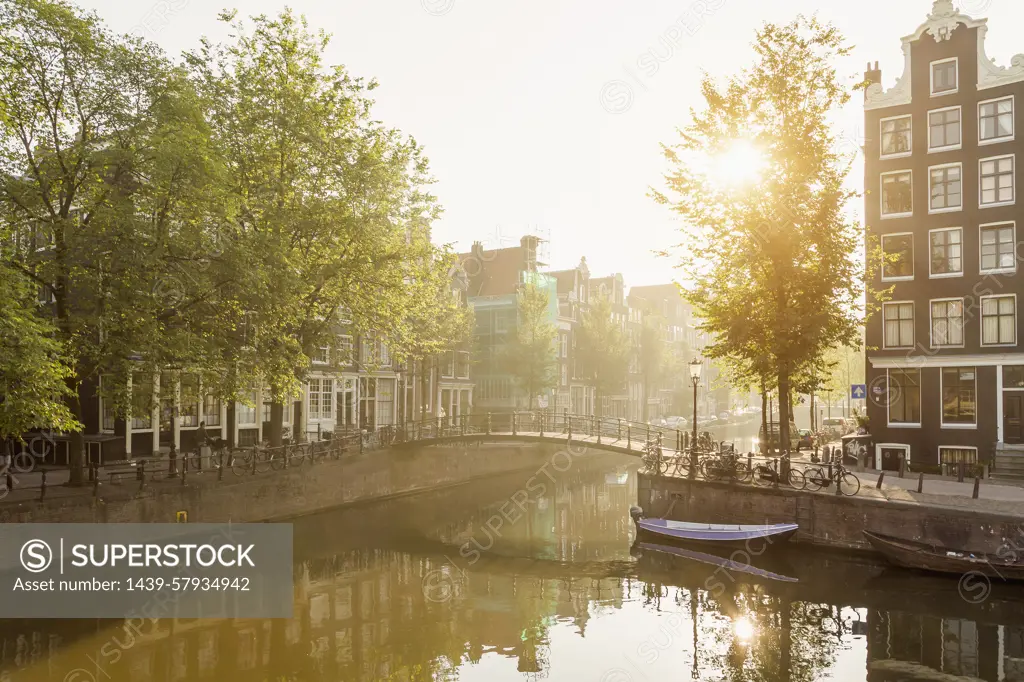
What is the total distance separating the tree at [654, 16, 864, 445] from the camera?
26.7m

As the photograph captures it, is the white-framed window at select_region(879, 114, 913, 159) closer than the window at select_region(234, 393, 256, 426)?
Yes

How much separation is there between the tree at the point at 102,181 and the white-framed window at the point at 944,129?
28628 mm

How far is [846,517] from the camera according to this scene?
79.9ft

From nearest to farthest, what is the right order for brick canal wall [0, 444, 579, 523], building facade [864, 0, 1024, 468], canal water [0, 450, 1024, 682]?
1. canal water [0, 450, 1024, 682]
2. brick canal wall [0, 444, 579, 523]
3. building facade [864, 0, 1024, 468]

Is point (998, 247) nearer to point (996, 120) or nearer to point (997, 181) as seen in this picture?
point (997, 181)

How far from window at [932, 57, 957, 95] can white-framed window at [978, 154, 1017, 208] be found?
3.43m

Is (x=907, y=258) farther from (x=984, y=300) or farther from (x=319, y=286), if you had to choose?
(x=319, y=286)

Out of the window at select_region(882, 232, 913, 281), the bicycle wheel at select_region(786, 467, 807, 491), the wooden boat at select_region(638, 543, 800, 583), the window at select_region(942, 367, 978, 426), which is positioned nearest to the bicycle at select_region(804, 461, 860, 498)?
the bicycle wheel at select_region(786, 467, 807, 491)

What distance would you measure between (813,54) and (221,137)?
20.9 m

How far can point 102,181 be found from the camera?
20516mm

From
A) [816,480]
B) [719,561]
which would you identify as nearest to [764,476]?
[816,480]

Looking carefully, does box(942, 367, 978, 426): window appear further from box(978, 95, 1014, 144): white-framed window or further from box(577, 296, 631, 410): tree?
box(577, 296, 631, 410): tree

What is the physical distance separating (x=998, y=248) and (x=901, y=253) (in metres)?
3.50

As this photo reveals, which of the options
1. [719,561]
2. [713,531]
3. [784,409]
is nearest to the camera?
[719,561]
